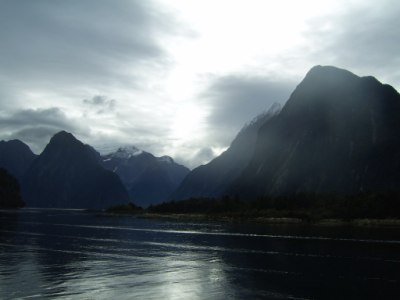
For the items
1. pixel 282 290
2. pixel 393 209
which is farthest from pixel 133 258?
pixel 393 209

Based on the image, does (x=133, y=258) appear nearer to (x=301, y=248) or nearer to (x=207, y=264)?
(x=207, y=264)

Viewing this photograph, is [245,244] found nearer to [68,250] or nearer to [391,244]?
[391,244]

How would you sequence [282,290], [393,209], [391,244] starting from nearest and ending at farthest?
[282,290], [391,244], [393,209]

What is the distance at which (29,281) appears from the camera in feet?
139

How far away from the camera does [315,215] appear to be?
561 feet

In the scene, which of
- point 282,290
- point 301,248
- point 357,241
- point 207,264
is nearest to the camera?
point 282,290

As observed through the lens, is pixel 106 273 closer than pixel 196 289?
No

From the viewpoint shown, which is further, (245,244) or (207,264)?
(245,244)

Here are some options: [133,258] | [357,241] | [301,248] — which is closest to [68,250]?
[133,258]

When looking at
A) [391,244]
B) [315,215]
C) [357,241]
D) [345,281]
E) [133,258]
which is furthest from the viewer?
[315,215]

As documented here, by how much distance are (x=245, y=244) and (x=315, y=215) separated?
95908mm

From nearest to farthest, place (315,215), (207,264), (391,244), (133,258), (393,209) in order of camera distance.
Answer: (207,264)
(133,258)
(391,244)
(393,209)
(315,215)

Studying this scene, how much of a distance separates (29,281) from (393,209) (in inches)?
5447

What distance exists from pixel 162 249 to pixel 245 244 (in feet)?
53.8
